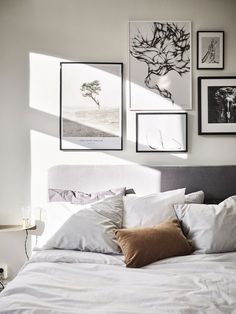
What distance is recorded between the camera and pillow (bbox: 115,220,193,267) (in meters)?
2.57

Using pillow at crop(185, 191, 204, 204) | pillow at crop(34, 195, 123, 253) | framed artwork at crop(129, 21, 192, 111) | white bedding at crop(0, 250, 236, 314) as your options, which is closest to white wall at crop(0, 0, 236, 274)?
framed artwork at crop(129, 21, 192, 111)

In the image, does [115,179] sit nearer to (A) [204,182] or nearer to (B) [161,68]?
(A) [204,182]

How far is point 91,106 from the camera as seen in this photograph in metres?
3.51

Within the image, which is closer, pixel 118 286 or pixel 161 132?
pixel 118 286

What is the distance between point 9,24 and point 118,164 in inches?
61.4

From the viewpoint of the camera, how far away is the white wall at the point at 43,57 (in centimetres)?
350

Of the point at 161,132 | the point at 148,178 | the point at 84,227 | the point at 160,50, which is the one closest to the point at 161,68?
the point at 160,50

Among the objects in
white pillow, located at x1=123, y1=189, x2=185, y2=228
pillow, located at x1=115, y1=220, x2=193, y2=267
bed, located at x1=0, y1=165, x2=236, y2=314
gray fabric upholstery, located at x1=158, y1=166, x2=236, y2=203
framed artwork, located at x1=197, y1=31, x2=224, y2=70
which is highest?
framed artwork, located at x1=197, y1=31, x2=224, y2=70

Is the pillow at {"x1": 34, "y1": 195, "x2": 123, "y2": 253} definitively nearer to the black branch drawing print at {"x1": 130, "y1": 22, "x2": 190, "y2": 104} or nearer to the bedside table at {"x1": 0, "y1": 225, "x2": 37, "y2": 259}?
the bedside table at {"x1": 0, "y1": 225, "x2": 37, "y2": 259}

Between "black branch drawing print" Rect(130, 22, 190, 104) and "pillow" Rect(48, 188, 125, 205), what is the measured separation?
98cm

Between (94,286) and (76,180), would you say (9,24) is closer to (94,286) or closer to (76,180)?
(76,180)

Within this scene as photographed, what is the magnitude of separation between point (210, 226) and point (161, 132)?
3.28 ft

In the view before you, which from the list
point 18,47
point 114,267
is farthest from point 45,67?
point 114,267

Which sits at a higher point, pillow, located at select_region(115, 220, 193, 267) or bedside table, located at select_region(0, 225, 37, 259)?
pillow, located at select_region(115, 220, 193, 267)
